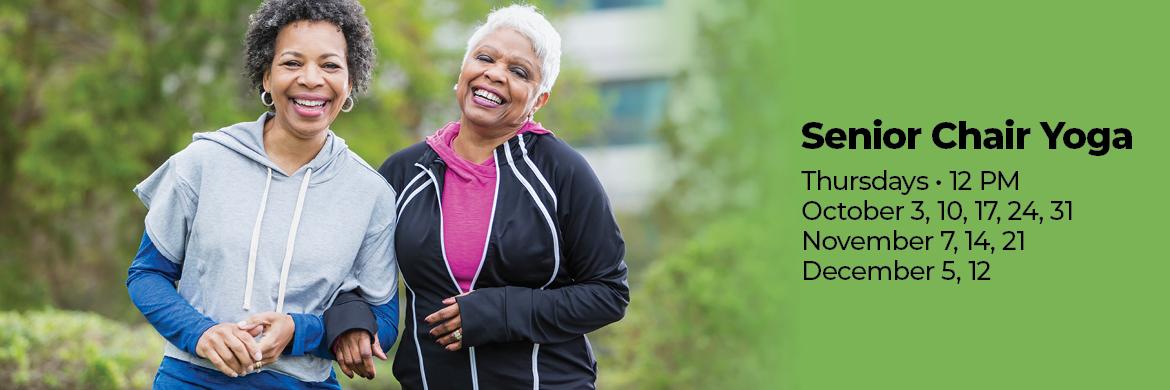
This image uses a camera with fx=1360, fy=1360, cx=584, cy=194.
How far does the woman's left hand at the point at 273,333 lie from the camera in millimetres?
3465

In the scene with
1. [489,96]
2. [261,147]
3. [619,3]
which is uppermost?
[619,3]

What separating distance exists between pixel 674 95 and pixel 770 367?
6371mm

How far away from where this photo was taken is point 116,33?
12.4m

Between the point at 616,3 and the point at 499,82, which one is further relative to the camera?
the point at 616,3

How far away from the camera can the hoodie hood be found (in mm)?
3605

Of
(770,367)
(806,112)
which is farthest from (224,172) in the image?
(770,367)

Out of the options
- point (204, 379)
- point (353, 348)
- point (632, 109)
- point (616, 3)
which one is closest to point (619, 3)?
point (616, 3)

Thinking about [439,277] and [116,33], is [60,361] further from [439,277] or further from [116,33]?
[116,33]

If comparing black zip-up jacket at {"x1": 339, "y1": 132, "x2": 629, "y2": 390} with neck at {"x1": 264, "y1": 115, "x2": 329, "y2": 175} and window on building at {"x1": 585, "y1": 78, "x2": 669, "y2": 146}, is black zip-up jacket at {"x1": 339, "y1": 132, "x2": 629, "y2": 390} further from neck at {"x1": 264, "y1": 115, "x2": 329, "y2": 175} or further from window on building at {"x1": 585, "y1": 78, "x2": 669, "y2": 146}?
window on building at {"x1": 585, "y1": 78, "x2": 669, "y2": 146}

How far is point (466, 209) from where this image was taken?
383 centimetres

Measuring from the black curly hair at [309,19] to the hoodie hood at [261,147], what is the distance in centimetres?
16

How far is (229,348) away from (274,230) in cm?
33

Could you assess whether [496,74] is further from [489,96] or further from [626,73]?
[626,73]

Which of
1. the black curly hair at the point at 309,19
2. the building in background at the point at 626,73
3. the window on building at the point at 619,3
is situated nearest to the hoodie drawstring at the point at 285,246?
the black curly hair at the point at 309,19
